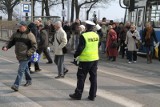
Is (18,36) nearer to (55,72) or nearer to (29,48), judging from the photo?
(29,48)

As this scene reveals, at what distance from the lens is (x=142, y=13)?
2002 cm

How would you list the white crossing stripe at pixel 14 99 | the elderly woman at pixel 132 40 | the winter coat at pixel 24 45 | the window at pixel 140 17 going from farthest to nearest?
the window at pixel 140 17 → the elderly woman at pixel 132 40 → the winter coat at pixel 24 45 → the white crossing stripe at pixel 14 99

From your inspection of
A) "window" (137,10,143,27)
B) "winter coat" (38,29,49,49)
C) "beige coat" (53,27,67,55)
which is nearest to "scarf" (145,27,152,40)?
"window" (137,10,143,27)

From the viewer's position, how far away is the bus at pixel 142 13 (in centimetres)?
1864

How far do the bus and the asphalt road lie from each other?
4.66 metres

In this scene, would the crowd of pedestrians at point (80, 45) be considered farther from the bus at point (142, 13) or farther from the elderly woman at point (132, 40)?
the bus at point (142, 13)

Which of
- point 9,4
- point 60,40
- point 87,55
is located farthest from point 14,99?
point 9,4

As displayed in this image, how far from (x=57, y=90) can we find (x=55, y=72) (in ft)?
10.8

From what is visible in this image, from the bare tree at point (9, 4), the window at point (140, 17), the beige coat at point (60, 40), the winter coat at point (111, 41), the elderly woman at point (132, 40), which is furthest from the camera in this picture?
the bare tree at point (9, 4)

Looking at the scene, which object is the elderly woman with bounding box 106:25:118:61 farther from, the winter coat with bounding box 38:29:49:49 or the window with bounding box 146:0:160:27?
the winter coat with bounding box 38:29:49:49

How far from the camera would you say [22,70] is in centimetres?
938

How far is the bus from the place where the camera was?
18641 mm

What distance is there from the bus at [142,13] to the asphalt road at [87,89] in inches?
183

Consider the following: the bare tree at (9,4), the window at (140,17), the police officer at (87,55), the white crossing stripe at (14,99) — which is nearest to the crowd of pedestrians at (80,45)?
the police officer at (87,55)
